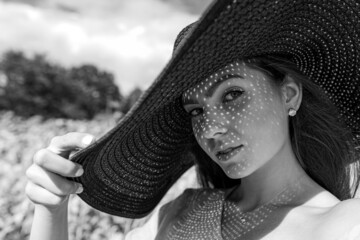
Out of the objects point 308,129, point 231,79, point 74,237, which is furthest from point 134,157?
point 74,237

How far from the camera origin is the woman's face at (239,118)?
4.28ft

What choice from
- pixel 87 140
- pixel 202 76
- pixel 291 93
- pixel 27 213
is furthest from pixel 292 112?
pixel 27 213

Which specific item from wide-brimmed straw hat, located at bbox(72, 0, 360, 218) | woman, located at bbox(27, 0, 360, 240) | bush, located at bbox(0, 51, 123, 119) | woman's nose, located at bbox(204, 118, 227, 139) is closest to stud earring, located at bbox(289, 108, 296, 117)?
woman, located at bbox(27, 0, 360, 240)

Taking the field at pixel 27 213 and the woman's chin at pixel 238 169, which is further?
the field at pixel 27 213

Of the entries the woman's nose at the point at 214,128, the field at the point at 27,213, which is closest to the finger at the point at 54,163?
the woman's nose at the point at 214,128

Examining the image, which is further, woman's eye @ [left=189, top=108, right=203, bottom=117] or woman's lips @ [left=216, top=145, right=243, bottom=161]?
woman's eye @ [left=189, top=108, right=203, bottom=117]

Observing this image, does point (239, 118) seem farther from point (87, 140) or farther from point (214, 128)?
point (87, 140)

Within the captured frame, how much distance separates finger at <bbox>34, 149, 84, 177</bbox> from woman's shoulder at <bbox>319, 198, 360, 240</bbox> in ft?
2.15

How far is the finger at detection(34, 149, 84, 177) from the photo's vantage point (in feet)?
3.98

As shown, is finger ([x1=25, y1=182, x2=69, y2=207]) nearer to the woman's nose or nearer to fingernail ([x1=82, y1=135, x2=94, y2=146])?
fingernail ([x1=82, y1=135, x2=94, y2=146])

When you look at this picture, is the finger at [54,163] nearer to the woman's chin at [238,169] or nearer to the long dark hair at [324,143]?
the woman's chin at [238,169]

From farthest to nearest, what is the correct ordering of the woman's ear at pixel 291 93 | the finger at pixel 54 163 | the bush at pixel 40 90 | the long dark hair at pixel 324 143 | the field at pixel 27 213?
1. the bush at pixel 40 90
2. the field at pixel 27 213
3. the long dark hair at pixel 324 143
4. the woman's ear at pixel 291 93
5. the finger at pixel 54 163

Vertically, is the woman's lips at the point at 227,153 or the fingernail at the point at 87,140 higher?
the fingernail at the point at 87,140

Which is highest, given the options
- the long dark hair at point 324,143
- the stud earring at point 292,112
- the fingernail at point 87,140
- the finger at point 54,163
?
the fingernail at point 87,140
